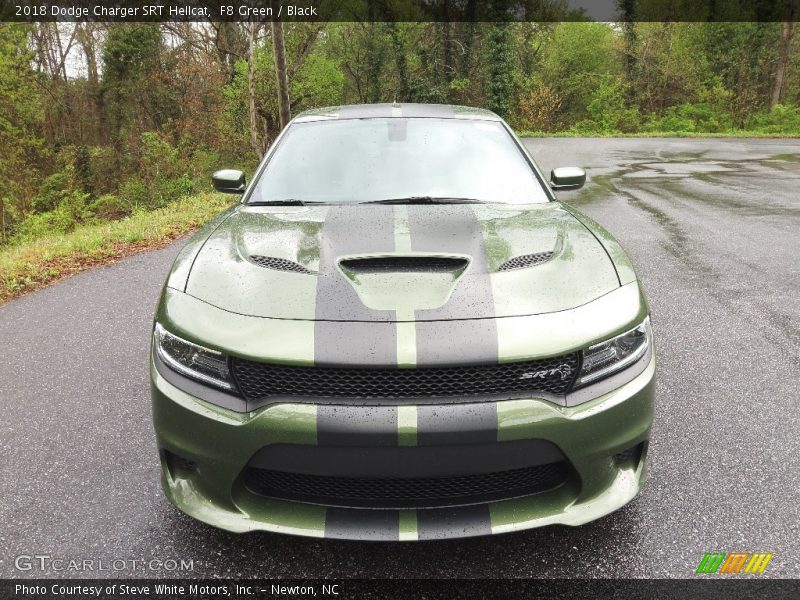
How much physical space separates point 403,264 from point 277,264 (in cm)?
45

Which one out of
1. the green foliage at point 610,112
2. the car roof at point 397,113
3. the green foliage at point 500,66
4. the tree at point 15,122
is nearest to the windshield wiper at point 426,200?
the car roof at point 397,113

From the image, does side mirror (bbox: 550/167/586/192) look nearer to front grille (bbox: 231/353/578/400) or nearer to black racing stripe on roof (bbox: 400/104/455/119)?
black racing stripe on roof (bbox: 400/104/455/119)

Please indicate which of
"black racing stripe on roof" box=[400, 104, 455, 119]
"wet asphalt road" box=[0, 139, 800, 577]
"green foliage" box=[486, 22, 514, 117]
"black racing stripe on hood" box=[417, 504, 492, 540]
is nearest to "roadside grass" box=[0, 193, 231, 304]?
"wet asphalt road" box=[0, 139, 800, 577]

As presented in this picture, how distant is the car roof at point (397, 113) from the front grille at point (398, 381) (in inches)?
84.7

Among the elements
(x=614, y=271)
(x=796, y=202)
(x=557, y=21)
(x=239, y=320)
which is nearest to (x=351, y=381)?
(x=239, y=320)

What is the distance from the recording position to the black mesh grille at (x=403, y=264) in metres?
1.99

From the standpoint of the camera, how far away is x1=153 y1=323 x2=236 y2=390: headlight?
5.81 ft

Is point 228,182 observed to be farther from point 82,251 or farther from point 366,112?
point 82,251

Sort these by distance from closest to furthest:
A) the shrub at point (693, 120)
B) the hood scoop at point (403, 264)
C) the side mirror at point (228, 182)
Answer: the hood scoop at point (403, 264)
the side mirror at point (228, 182)
the shrub at point (693, 120)

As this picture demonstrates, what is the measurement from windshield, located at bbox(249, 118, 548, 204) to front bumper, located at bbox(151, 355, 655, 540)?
1.31 meters

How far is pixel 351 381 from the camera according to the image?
5.52ft

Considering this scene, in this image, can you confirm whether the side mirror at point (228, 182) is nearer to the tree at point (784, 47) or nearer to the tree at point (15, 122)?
the tree at point (15, 122)

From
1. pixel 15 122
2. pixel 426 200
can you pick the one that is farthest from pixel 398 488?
pixel 15 122

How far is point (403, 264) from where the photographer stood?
202 centimetres
